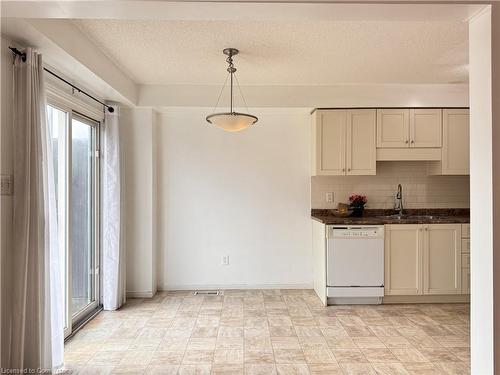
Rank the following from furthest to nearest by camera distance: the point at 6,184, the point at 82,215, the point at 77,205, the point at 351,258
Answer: the point at 351,258, the point at 82,215, the point at 77,205, the point at 6,184

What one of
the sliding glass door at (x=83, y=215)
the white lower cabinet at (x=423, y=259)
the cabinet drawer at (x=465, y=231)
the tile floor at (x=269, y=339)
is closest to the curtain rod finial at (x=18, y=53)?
the sliding glass door at (x=83, y=215)

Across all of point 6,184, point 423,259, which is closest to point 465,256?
point 423,259

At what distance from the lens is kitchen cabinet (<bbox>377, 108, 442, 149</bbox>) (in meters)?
4.39

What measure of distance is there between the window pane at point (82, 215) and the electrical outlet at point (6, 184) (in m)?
1.09

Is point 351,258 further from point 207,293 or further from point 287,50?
point 287,50

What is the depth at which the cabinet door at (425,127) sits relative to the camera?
439 centimetres

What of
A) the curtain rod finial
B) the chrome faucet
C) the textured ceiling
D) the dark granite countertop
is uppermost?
the textured ceiling

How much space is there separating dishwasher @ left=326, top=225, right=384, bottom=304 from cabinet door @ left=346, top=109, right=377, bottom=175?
0.85 metres

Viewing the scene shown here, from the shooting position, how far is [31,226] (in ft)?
7.89

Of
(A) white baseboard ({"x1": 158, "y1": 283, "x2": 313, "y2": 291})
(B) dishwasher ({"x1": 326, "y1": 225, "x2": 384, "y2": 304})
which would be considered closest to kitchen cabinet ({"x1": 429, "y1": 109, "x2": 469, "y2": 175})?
(B) dishwasher ({"x1": 326, "y1": 225, "x2": 384, "y2": 304})

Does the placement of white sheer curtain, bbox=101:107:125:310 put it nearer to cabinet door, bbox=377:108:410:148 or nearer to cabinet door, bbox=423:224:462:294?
cabinet door, bbox=377:108:410:148

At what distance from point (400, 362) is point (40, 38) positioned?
136 inches

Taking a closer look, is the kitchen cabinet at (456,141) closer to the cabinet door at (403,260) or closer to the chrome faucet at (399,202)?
the chrome faucet at (399,202)

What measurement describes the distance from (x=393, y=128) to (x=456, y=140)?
785 millimetres
